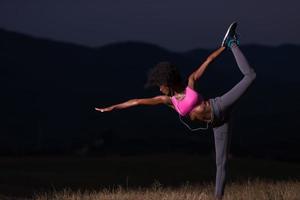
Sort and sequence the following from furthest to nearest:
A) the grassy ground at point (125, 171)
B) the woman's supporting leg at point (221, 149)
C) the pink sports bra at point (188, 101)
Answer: the grassy ground at point (125, 171), the woman's supporting leg at point (221, 149), the pink sports bra at point (188, 101)

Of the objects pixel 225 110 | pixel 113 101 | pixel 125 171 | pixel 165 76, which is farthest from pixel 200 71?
pixel 113 101

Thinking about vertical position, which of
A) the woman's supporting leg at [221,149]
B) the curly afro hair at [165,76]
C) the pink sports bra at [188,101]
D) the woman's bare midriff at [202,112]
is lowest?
the woman's supporting leg at [221,149]

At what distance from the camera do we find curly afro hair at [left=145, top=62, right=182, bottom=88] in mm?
9570

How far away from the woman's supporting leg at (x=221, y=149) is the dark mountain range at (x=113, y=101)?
3137 centimetres

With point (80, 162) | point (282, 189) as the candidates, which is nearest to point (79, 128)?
point (80, 162)

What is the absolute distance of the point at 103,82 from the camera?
8800 cm

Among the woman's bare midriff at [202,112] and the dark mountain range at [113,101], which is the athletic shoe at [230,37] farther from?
the dark mountain range at [113,101]

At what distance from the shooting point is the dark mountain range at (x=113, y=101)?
52.0 m

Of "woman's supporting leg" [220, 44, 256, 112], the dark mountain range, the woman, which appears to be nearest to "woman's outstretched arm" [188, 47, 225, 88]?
the woman

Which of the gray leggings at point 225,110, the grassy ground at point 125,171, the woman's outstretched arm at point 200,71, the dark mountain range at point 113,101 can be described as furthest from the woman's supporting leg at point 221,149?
the dark mountain range at point 113,101

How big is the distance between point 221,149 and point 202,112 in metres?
0.65

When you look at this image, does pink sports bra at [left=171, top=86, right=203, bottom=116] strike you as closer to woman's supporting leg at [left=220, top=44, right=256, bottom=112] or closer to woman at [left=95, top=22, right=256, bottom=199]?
woman at [left=95, top=22, right=256, bottom=199]

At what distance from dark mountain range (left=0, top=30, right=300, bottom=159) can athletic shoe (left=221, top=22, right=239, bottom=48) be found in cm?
3166

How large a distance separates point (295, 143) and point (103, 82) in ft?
120
